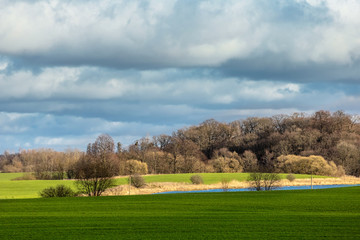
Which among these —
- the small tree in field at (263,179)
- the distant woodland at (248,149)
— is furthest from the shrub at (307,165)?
the small tree in field at (263,179)

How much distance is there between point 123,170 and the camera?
103438mm

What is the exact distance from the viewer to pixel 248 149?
123750 mm

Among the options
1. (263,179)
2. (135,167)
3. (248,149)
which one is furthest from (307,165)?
(263,179)

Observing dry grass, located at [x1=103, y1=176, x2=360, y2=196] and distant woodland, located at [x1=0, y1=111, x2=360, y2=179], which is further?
distant woodland, located at [x1=0, y1=111, x2=360, y2=179]

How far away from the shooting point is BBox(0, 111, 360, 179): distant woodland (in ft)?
344

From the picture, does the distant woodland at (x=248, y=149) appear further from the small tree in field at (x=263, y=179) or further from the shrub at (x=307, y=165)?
the small tree in field at (x=263, y=179)

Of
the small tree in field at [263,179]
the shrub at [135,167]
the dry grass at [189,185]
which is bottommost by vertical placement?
the dry grass at [189,185]

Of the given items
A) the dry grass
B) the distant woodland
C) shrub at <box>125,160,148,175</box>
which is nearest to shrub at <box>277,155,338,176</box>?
the distant woodland

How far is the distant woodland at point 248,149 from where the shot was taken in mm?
104875

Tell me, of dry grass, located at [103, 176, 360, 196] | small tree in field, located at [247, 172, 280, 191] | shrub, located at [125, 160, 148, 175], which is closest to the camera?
small tree in field, located at [247, 172, 280, 191]

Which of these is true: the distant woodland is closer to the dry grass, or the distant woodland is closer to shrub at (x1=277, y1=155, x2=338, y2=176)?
shrub at (x1=277, y1=155, x2=338, y2=176)

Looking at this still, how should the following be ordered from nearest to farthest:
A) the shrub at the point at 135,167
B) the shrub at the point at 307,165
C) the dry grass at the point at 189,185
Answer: the dry grass at the point at 189,185
the shrub at the point at 307,165
the shrub at the point at 135,167

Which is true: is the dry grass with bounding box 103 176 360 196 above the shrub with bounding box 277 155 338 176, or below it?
below

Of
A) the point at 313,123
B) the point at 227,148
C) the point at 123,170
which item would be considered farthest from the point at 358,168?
Answer: the point at 123,170
